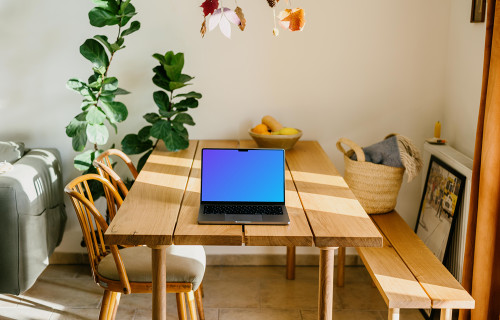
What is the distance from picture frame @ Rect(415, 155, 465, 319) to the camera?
2.79 metres

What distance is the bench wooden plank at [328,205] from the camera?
1895 millimetres

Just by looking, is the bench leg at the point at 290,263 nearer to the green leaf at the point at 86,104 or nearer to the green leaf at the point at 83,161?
the green leaf at the point at 83,161

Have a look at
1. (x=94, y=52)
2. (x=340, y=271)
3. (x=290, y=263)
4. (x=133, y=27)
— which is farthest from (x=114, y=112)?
(x=340, y=271)

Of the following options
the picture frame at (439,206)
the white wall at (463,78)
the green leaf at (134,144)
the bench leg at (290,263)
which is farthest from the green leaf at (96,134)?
the white wall at (463,78)

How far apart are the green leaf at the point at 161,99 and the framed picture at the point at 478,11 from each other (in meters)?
1.62

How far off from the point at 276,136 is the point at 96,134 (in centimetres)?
93

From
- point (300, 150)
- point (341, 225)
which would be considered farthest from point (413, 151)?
point (341, 225)

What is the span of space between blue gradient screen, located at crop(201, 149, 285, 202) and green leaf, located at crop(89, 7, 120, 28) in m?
1.07

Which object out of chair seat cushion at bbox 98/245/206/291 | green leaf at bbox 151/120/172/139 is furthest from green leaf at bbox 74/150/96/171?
chair seat cushion at bbox 98/245/206/291

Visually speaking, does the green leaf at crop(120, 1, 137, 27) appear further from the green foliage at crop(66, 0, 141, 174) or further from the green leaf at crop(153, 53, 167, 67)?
the green leaf at crop(153, 53, 167, 67)

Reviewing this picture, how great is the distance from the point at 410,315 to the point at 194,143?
147 cm

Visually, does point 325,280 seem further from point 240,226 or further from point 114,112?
point 114,112

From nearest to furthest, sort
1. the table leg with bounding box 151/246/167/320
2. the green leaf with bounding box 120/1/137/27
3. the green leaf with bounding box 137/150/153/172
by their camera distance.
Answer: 1. the table leg with bounding box 151/246/167/320
2. the green leaf with bounding box 120/1/137/27
3. the green leaf with bounding box 137/150/153/172

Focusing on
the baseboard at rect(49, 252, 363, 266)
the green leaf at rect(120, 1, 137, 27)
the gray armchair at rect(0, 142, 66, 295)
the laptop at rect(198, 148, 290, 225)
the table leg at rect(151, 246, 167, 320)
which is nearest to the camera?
the table leg at rect(151, 246, 167, 320)
